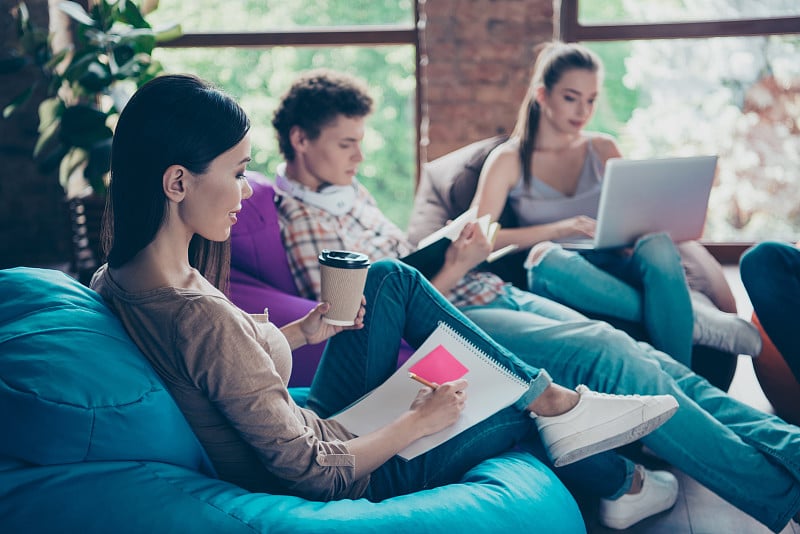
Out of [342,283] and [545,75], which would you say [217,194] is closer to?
→ [342,283]

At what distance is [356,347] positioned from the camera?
1684mm

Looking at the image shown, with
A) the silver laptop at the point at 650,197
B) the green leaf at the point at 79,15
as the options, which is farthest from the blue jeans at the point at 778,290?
the green leaf at the point at 79,15

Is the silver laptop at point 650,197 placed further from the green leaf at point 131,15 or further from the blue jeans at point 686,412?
the green leaf at point 131,15

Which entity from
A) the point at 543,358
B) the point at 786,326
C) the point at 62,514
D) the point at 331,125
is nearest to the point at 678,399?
the point at 543,358

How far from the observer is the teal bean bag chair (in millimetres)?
1161

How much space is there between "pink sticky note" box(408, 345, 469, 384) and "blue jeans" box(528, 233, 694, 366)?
0.81 m

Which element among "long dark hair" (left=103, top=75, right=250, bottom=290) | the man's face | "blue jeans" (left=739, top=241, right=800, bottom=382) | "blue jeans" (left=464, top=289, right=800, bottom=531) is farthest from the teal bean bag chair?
"blue jeans" (left=739, top=241, right=800, bottom=382)

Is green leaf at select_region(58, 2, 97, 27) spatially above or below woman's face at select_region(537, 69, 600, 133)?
above

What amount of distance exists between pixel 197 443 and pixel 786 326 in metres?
1.53

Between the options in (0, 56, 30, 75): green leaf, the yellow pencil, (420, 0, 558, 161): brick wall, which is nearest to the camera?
the yellow pencil

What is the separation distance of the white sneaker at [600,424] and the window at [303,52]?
3048 millimetres

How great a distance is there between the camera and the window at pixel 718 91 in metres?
4.35

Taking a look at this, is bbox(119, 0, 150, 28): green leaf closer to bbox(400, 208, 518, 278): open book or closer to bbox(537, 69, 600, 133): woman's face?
bbox(537, 69, 600, 133): woman's face

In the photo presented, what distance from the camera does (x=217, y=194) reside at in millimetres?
1280
